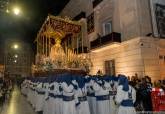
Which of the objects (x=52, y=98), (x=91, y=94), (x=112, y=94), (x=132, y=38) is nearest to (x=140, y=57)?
(x=132, y=38)

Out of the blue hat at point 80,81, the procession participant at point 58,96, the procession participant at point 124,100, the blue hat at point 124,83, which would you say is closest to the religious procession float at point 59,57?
the procession participant at point 58,96

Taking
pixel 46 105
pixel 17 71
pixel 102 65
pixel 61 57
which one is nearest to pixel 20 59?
pixel 17 71

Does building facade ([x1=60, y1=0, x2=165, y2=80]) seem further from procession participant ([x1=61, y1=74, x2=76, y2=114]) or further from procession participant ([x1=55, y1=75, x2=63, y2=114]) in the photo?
procession participant ([x1=61, y1=74, x2=76, y2=114])

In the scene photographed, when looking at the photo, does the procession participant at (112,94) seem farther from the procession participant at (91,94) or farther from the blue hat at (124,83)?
the blue hat at (124,83)

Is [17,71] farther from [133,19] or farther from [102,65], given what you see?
[133,19]

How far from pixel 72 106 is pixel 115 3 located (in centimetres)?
1318

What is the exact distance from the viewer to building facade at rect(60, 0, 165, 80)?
1577cm

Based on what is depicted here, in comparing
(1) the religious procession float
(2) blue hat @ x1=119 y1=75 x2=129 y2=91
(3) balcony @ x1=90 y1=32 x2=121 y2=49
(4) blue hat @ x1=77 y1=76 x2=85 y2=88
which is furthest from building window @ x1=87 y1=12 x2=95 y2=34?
(2) blue hat @ x1=119 y1=75 x2=129 y2=91

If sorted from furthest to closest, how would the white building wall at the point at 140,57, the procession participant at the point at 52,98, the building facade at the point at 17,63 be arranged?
the building facade at the point at 17,63 → the white building wall at the point at 140,57 → the procession participant at the point at 52,98

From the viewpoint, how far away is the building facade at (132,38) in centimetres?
1577

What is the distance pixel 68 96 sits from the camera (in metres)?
7.17

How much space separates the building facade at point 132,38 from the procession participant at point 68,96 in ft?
31.0

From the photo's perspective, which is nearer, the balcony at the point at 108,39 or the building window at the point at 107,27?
the balcony at the point at 108,39

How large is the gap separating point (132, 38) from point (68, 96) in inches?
414
